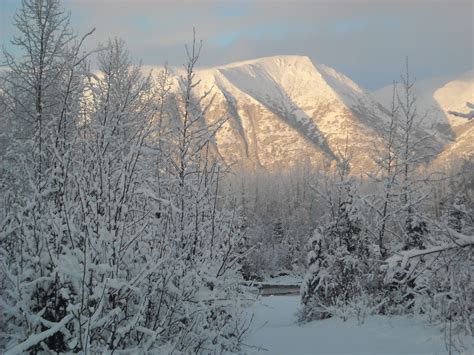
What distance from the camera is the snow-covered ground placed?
8000mm

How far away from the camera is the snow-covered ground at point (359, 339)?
8000mm

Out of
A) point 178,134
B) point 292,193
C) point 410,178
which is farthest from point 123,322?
point 292,193

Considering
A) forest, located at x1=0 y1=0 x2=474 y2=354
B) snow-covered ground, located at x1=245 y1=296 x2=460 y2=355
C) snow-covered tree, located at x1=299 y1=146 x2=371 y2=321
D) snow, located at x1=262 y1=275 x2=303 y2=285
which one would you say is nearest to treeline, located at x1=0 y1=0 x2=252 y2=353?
forest, located at x1=0 y1=0 x2=474 y2=354

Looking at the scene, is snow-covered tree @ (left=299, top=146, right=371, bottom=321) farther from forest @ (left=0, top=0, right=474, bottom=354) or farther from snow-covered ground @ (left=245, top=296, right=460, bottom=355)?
forest @ (left=0, top=0, right=474, bottom=354)

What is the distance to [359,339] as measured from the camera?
31.7 feet

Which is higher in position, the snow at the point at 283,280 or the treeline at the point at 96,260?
the treeline at the point at 96,260

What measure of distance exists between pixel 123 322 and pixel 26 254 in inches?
36.4

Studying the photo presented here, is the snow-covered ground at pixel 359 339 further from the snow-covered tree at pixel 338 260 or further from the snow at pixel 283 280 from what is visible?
the snow at pixel 283 280

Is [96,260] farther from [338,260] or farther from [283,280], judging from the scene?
[283,280]

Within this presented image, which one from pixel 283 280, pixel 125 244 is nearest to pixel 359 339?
pixel 125 244

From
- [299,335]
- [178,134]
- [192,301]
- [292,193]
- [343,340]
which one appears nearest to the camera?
[192,301]

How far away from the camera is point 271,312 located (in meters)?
19.3

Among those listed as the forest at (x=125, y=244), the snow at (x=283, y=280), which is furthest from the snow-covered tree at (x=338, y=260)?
the snow at (x=283, y=280)

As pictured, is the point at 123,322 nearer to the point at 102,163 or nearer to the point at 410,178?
the point at 102,163
